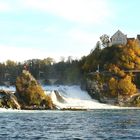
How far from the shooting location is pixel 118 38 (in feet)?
644

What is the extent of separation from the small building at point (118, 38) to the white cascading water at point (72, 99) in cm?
2651

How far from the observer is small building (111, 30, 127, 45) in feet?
639

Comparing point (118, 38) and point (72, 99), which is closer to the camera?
point (72, 99)

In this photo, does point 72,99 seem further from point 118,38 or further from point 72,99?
point 118,38

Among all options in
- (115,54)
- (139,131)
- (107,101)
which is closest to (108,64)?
(115,54)

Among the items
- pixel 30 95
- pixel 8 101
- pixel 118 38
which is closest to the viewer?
pixel 8 101

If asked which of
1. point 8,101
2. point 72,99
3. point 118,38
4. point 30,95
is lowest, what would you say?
point 8,101

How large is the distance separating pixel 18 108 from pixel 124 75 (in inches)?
1982

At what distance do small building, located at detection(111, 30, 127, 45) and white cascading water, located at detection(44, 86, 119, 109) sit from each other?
1044 inches

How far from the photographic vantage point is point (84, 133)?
67000 mm

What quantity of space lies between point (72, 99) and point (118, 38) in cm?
3980

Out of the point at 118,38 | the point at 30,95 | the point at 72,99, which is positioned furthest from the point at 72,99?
the point at 118,38

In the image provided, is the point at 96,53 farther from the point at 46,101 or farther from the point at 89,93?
the point at 46,101

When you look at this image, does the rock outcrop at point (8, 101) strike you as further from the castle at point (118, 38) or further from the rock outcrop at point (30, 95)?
the castle at point (118, 38)
